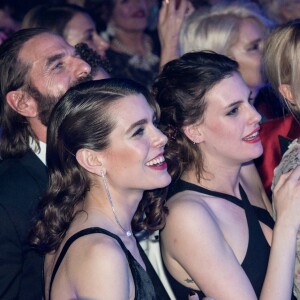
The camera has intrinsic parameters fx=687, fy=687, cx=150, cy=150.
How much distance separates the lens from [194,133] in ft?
9.90

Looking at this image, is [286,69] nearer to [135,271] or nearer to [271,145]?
[271,145]

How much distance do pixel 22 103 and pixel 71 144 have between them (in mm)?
792

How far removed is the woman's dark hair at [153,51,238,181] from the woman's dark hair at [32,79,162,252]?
376 millimetres

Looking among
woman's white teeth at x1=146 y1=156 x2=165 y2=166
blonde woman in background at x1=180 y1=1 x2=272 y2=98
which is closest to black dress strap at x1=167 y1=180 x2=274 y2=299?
woman's white teeth at x1=146 y1=156 x2=165 y2=166

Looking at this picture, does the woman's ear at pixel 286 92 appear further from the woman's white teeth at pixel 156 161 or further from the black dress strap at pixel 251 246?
the woman's white teeth at pixel 156 161

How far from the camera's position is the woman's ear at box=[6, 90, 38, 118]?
10.8 feet

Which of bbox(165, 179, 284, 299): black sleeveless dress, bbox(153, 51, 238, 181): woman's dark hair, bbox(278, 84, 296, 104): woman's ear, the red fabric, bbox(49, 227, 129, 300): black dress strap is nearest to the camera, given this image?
bbox(49, 227, 129, 300): black dress strap

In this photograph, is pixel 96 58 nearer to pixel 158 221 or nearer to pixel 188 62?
pixel 188 62

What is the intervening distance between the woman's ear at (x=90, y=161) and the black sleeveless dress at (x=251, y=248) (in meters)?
0.48

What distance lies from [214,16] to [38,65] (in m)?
1.69

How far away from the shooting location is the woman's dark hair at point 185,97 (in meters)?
2.98

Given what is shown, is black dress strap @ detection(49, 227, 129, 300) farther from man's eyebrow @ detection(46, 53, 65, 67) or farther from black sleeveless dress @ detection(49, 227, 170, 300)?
man's eyebrow @ detection(46, 53, 65, 67)

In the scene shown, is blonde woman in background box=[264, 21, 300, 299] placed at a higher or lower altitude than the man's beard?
higher

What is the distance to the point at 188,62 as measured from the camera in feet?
9.98
